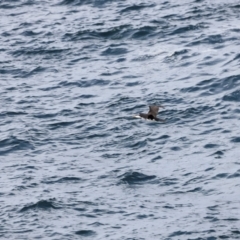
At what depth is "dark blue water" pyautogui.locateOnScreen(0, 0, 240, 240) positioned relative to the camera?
46562 mm

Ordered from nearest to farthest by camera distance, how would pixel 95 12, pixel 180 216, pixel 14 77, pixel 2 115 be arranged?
pixel 180 216 < pixel 2 115 < pixel 14 77 < pixel 95 12

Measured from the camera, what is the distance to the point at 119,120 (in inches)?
2180

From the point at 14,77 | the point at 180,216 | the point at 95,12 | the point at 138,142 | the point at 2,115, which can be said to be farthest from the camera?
the point at 95,12

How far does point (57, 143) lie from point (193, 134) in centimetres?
685

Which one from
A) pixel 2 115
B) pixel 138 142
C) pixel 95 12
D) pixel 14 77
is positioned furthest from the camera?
pixel 95 12

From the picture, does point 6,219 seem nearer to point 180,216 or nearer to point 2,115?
point 180,216

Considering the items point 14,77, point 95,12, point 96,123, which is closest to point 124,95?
point 96,123

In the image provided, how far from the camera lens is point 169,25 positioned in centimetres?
6619

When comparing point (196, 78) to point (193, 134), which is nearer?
point (193, 134)

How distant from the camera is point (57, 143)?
53.9 metres

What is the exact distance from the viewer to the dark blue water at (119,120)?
4656 cm

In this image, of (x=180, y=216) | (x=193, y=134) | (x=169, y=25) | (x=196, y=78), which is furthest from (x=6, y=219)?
(x=169, y=25)

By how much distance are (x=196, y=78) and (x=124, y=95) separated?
13.7 ft

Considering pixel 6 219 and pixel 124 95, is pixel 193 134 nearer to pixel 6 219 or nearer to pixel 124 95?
pixel 124 95
